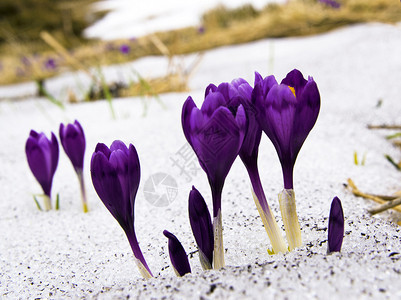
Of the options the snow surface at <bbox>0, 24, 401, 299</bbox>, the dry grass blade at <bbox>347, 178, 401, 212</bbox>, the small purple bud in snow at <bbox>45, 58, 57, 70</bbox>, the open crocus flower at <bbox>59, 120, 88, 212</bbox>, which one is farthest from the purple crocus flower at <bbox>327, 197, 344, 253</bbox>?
the small purple bud in snow at <bbox>45, 58, 57, 70</bbox>

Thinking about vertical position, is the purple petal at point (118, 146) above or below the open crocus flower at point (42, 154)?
above

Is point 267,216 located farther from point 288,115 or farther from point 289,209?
point 288,115

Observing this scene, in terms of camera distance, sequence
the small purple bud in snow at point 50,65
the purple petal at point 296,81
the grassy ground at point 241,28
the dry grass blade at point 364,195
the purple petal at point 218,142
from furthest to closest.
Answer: the small purple bud in snow at point 50,65, the grassy ground at point 241,28, the dry grass blade at point 364,195, the purple petal at point 296,81, the purple petal at point 218,142

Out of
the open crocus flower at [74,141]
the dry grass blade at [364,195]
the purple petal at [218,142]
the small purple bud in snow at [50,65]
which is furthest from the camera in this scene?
the small purple bud in snow at [50,65]

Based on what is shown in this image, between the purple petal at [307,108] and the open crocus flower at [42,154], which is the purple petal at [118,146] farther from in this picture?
the open crocus flower at [42,154]

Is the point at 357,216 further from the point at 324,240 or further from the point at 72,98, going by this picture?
the point at 72,98

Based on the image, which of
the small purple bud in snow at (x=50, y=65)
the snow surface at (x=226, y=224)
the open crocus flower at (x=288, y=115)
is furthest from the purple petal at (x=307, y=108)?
the small purple bud in snow at (x=50, y=65)

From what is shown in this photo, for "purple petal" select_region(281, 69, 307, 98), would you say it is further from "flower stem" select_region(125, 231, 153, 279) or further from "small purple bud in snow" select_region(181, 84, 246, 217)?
"flower stem" select_region(125, 231, 153, 279)

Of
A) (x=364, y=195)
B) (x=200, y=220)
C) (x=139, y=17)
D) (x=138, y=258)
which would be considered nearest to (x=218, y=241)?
(x=200, y=220)
